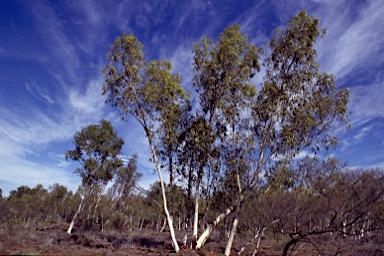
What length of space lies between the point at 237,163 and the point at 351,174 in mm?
12676

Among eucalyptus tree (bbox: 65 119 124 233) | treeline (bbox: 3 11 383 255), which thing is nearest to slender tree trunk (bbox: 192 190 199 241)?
treeline (bbox: 3 11 383 255)

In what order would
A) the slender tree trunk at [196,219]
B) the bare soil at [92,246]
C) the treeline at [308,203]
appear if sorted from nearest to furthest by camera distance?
the treeline at [308,203], the bare soil at [92,246], the slender tree trunk at [196,219]

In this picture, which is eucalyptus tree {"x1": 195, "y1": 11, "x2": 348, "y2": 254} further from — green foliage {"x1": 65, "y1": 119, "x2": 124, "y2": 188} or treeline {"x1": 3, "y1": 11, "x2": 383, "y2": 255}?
green foliage {"x1": 65, "y1": 119, "x2": 124, "y2": 188}

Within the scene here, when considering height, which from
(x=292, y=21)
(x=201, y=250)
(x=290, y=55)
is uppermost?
(x=292, y=21)

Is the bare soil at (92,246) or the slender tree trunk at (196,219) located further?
the slender tree trunk at (196,219)

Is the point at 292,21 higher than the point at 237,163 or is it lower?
higher

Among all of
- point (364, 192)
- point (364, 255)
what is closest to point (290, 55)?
point (364, 192)

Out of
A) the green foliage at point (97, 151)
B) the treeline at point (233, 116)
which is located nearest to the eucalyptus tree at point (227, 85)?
the treeline at point (233, 116)

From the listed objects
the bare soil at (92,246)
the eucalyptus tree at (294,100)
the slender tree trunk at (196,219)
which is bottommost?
the bare soil at (92,246)

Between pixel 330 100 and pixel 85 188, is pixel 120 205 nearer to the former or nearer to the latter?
pixel 85 188

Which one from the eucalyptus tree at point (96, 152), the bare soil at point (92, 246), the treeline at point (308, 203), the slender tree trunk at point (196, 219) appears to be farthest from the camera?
the eucalyptus tree at point (96, 152)

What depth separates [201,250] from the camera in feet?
53.3

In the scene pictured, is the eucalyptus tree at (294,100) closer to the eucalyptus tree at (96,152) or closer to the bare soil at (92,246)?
the bare soil at (92,246)

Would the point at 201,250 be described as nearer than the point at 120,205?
Yes
